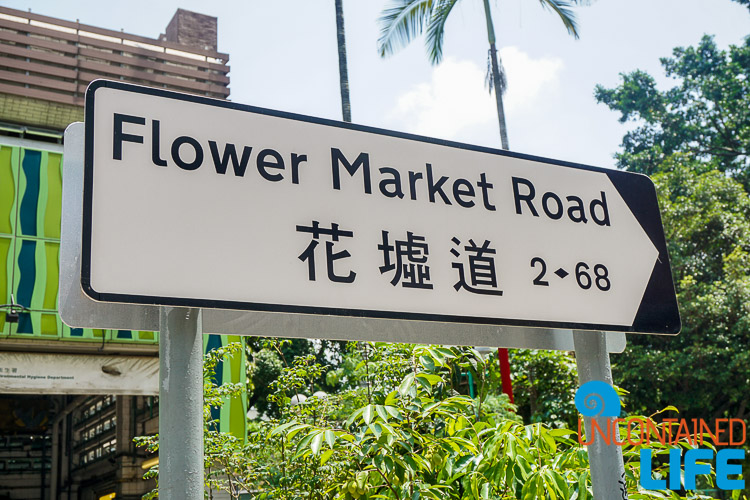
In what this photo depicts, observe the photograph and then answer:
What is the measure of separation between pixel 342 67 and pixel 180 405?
12.4 m

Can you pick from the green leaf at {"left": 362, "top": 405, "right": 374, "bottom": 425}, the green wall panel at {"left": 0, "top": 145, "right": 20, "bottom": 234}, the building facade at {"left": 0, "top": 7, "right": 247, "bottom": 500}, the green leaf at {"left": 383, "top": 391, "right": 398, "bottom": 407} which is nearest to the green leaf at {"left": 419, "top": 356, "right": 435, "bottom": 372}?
the green leaf at {"left": 383, "top": 391, "right": 398, "bottom": 407}

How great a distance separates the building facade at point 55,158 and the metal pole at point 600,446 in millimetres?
10034

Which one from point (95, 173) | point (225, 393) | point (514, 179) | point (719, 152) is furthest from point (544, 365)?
point (719, 152)

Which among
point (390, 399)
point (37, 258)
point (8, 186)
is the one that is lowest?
point (390, 399)

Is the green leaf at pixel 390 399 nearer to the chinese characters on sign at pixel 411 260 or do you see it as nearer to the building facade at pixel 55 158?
the chinese characters on sign at pixel 411 260

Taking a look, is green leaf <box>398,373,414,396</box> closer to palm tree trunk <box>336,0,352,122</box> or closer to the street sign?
the street sign

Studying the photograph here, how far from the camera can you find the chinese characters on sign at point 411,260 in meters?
1.46

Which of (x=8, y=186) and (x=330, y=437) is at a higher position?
(x=8, y=186)

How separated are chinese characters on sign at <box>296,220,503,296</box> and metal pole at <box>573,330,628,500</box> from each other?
290 mm

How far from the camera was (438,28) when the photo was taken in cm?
1441

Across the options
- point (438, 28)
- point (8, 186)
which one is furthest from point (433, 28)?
point (8, 186)

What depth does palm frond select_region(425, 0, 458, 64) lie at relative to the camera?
14383mm

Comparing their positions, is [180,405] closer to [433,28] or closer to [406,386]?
[406,386]

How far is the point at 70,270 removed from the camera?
4.31 feet
